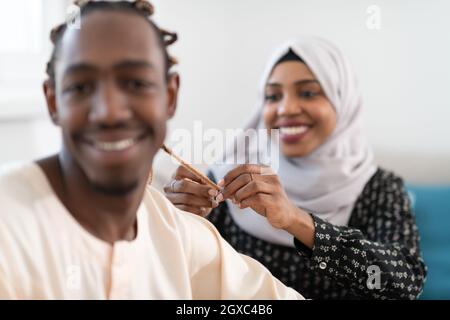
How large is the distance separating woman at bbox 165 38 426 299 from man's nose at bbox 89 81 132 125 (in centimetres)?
49

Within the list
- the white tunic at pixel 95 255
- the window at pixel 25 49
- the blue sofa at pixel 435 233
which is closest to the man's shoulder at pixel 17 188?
the white tunic at pixel 95 255

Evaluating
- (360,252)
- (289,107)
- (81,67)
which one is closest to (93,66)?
(81,67)

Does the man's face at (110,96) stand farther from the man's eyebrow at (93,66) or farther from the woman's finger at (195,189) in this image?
the woman's finger at (195,189)

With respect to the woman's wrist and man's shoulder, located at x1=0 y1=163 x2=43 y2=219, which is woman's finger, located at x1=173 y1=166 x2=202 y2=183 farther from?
man's shoulder, located at x1=0 y1=163 x2=43 y2=219

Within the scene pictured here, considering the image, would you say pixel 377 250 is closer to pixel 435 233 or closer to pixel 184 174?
pixel 184 174

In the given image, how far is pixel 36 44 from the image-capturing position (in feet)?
2.62

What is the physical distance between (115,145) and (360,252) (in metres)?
0.54

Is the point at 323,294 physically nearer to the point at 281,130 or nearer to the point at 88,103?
the point at 281,130

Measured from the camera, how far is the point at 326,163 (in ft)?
4.17

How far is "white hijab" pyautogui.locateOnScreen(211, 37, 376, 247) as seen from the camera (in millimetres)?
1226
